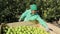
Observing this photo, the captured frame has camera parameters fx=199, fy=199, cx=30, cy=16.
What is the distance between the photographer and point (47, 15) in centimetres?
776

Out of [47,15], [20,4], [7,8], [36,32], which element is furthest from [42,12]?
[36,32]

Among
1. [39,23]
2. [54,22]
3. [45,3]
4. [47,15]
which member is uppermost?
[39,23]

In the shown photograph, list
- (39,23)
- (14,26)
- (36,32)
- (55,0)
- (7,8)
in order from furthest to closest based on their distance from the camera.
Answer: (55,0), (7,8), (39,23), (14,26), (36,32)

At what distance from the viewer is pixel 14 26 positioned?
3367mm

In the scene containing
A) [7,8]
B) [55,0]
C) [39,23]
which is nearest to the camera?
[39,23]

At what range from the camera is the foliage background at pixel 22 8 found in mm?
6590

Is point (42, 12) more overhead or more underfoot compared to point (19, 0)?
more underfoot

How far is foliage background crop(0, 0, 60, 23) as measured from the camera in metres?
6.59

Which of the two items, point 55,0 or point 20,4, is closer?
point 20,4

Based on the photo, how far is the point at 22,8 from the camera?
7.02m

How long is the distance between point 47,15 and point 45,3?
484 mm

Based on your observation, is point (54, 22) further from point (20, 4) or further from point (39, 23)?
point (39, 23)

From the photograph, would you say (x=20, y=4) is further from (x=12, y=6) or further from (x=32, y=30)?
(x=32, y=30)

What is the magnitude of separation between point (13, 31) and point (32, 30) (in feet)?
1.06
